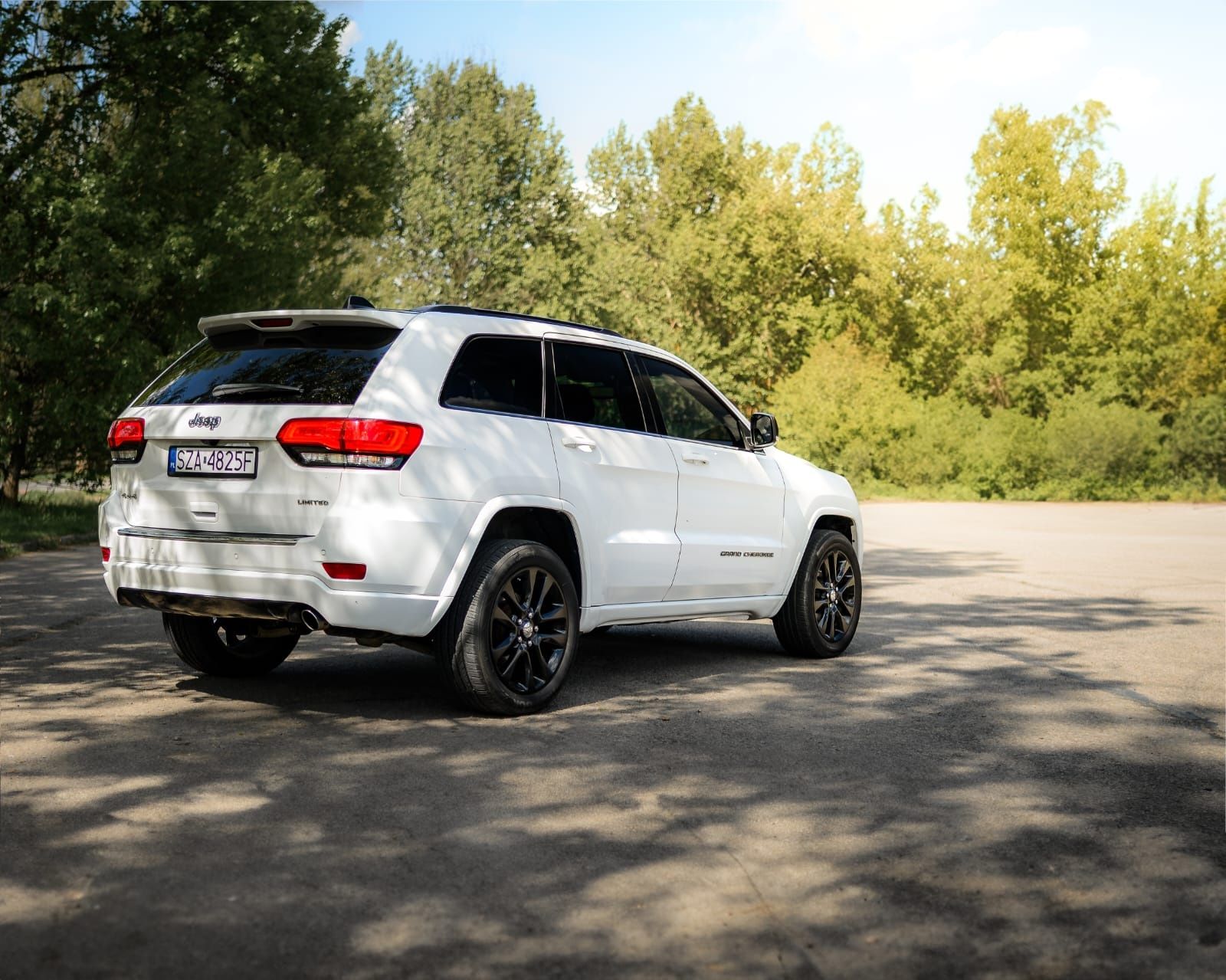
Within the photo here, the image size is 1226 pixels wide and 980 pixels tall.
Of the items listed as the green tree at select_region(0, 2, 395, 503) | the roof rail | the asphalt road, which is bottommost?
the asphalt road

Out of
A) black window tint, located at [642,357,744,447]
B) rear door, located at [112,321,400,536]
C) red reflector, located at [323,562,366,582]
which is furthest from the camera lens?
black window tint, located at [642,357,744,447]

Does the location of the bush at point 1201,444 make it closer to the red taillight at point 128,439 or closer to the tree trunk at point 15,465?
the tree trunk at point 15,465

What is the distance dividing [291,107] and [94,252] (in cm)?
597

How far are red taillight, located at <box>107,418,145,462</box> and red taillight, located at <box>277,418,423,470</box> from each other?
1.04 m

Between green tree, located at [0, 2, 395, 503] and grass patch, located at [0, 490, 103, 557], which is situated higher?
green tree, located at [0, 2, 395, 503]

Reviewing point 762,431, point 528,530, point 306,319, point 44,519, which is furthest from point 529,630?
point 44,519

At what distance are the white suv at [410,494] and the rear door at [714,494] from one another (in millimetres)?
39

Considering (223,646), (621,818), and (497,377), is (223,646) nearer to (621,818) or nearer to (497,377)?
(497,377)

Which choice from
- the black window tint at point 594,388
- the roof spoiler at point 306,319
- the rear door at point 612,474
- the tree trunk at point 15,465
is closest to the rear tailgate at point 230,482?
A: the roof spoiler at point 306,319

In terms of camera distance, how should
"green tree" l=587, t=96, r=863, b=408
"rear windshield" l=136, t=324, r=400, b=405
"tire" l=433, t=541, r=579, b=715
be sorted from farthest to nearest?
"green tree" l=587, t=96, r=863, b=408
"tire" l=433, t=541, r=579, b=715
"rear windshield" l=136, t=324, r=400, b=405

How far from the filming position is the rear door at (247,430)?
20.5 feet

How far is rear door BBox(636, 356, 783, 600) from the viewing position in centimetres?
809

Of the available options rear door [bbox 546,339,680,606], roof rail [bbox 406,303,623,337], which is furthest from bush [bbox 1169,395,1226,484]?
roof rail [bbox 406,303,623,337]

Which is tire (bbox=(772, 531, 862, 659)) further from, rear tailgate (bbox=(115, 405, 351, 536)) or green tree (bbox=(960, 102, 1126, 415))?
green tree (bbox=(960, 102, 1126, 415))
